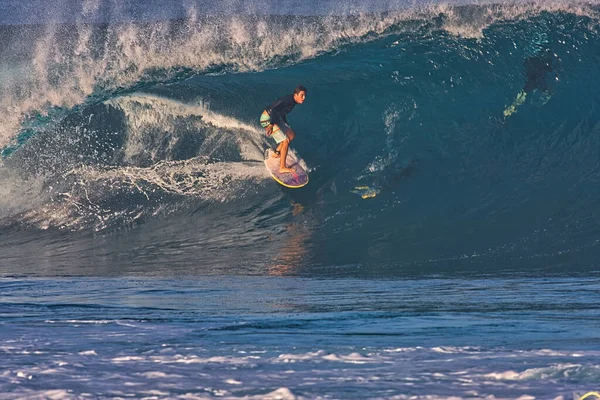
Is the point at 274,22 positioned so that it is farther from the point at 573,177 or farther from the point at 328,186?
the point at 573,177

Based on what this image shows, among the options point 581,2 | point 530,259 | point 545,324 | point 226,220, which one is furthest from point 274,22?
point 545,324

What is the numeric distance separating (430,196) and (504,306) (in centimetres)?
455

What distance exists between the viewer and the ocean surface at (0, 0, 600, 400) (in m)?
4.33

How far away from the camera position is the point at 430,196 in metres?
10.3

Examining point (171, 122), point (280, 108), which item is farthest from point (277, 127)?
point (171, 122)

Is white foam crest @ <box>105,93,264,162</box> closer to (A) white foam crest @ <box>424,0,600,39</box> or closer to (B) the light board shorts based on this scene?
(B) the light board shorts

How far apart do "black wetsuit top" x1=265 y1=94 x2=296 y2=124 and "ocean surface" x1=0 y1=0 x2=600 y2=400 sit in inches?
36.6

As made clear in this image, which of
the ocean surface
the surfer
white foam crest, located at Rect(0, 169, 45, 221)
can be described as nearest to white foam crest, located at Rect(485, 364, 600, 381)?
the ocean surface

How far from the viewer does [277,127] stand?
1044cm

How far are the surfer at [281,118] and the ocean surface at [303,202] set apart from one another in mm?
652

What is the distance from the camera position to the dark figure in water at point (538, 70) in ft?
41.4

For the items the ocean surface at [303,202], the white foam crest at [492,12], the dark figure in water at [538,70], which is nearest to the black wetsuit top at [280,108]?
the ocean surface at [303,202]

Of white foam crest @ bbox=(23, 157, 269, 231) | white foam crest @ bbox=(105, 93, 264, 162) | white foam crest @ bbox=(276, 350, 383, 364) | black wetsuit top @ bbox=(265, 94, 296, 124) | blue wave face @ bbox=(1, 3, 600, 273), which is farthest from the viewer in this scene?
white foam crest @ bbox=(105, 93, 264, 162)

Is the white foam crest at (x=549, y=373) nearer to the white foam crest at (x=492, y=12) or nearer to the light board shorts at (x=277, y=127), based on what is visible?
the light board shorts at (x=277, y=127)
